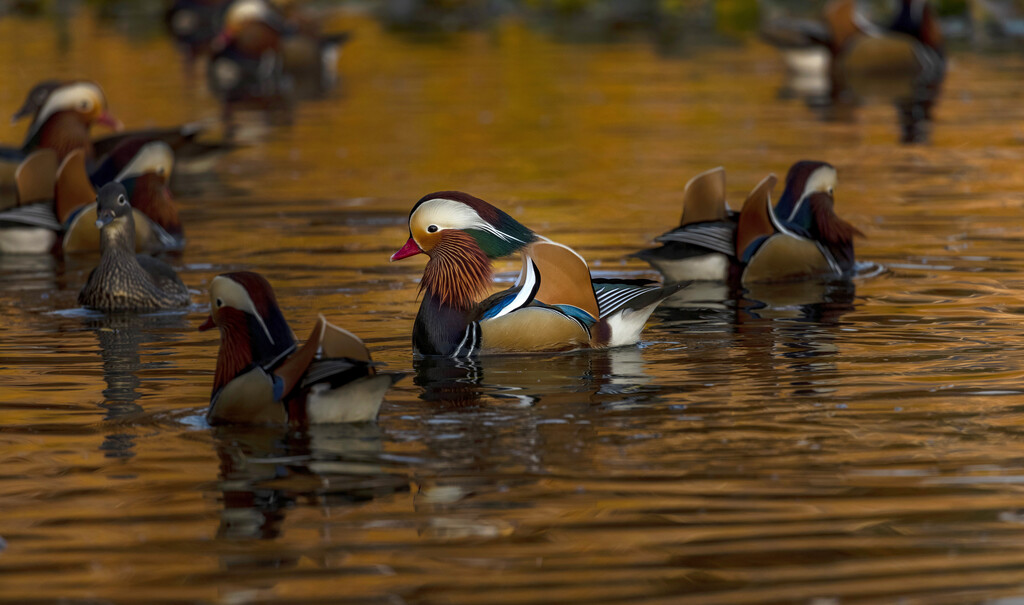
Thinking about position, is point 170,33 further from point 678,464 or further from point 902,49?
point 678,464

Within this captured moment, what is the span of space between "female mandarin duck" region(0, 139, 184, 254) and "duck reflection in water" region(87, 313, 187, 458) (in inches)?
98.3

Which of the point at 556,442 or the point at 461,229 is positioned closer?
the point at 556,442

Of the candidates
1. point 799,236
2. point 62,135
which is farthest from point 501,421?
point 62,135

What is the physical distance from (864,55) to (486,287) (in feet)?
62.3

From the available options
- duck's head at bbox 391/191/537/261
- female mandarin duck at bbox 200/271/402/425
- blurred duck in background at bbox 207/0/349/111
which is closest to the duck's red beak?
duck's head at bbox 391/191/537/261

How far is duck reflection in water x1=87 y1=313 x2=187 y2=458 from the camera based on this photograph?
7469mm

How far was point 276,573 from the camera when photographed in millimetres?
5598

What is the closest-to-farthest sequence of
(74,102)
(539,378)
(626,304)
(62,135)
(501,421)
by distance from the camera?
1. (501,421)
2. (539,378)
3. (626,304)
4. (62,135)
5. (74,102)

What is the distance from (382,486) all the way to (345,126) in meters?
16.3

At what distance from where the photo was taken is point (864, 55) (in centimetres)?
2650

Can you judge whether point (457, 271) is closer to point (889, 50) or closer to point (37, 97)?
point (37, 97)

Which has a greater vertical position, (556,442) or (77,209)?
(77,209)

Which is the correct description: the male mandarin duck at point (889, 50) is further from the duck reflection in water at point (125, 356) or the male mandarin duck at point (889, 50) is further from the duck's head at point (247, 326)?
the duck's head at point (247, 326)

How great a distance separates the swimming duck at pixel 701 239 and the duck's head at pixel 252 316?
3.96m
